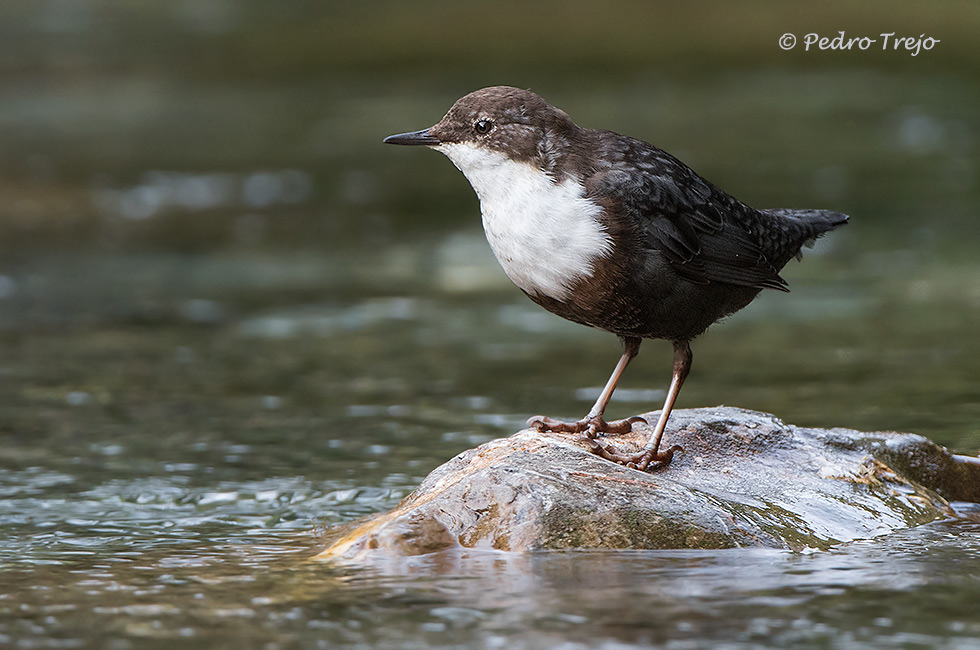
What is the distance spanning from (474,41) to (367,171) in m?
7.21

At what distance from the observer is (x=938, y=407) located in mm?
6684

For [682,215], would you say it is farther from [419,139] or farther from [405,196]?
[405,196]

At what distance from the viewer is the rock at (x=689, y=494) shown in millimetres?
4398

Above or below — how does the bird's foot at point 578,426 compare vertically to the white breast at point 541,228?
below

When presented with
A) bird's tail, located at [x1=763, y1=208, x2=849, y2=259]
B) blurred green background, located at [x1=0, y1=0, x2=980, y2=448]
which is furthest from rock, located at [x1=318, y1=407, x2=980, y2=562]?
blurred green background, located at [x1=0, y1=0, x2=980, y2=448]

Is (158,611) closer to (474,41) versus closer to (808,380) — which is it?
(808,380)

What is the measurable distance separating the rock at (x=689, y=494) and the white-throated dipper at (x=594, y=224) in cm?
24

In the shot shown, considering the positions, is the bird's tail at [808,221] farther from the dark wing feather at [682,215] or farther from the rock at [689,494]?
the rock at [689,494]

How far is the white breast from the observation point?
4570 mm

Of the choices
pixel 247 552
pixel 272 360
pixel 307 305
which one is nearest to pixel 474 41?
pixel 307 305

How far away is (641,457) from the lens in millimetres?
4832

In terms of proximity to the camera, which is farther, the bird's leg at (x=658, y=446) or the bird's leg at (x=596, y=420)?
the bird's leg at (x=596, y=420)

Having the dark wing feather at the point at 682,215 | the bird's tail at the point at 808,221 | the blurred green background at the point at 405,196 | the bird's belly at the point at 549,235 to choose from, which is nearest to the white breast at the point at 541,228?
the bird's belly at the point at 549,235

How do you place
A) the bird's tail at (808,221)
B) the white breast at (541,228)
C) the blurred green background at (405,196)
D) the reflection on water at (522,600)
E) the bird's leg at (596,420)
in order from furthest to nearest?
the blurred green background at (405,196), the bird's tail at (808,221), the bird's leg at (596,420), the white breast at (541,228), the reflection on water at (522,600)
